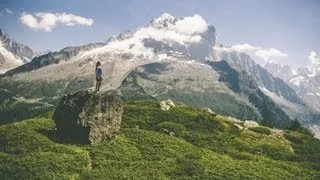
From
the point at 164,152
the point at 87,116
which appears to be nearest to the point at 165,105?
the point at 164,152

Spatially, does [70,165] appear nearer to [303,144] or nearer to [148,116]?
[148,116]

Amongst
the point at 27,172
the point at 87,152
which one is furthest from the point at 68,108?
the point at 27,172

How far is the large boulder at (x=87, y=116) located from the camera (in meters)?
69.9

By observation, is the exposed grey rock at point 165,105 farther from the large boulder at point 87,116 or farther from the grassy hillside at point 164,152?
the large boulder at point 87,116

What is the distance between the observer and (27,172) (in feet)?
199

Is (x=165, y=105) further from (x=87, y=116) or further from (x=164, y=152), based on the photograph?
(x=87, y=116)

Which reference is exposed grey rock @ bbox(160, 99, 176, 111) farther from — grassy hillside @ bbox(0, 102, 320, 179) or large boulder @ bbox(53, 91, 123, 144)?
large boulder @ bbox(53, 91, 123, 144)

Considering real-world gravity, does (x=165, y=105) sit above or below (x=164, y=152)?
above

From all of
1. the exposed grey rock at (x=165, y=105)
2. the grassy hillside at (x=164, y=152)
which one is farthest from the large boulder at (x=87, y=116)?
the exposed grey rock at (x=165, y=105)

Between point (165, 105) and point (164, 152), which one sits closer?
point (164, 152)

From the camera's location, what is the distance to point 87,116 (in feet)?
230

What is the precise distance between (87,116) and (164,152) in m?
12.2

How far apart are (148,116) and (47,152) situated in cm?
2550

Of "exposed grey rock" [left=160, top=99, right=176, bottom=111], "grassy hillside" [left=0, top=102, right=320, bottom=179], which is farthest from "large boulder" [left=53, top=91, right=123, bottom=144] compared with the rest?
"exposed grey rock" [left=160, top=99, right=176, bottom=111]
